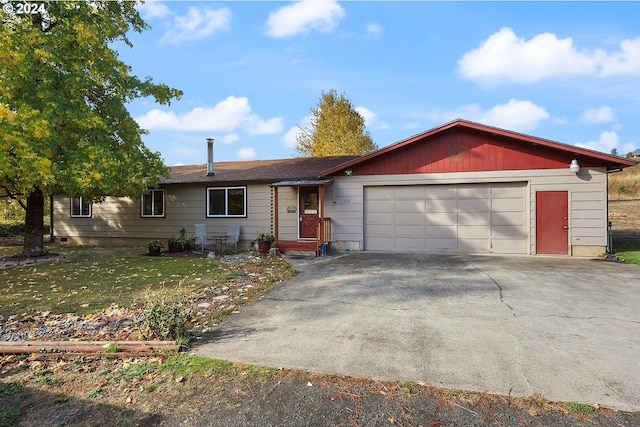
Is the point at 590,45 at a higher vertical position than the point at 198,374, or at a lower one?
higher

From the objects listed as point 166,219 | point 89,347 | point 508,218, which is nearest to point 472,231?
point 508,218

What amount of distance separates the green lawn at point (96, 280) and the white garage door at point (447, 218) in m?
5.48

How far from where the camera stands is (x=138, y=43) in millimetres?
11664

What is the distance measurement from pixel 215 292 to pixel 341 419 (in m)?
4.22

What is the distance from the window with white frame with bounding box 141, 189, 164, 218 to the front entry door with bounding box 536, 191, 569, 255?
45.2 ft

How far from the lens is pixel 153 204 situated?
14.1 meters

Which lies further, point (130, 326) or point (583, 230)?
point (583, 230)

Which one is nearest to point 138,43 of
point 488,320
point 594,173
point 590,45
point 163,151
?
point 163,151

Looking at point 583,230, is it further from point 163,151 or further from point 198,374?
point 163,151

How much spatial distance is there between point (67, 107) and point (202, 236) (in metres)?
5.67

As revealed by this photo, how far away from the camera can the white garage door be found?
1035cm

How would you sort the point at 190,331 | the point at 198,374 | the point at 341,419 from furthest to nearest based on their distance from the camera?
1. the point at 190,331
2. the point at 198,374
3. the point at 341,419

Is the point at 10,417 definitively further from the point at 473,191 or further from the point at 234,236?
the point at 473,191

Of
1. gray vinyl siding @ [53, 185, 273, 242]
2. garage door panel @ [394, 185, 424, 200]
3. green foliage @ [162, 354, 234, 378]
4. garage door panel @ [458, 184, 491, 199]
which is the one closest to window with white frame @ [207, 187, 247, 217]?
gray vinyl siding @ [53, 185, 273, 242]
